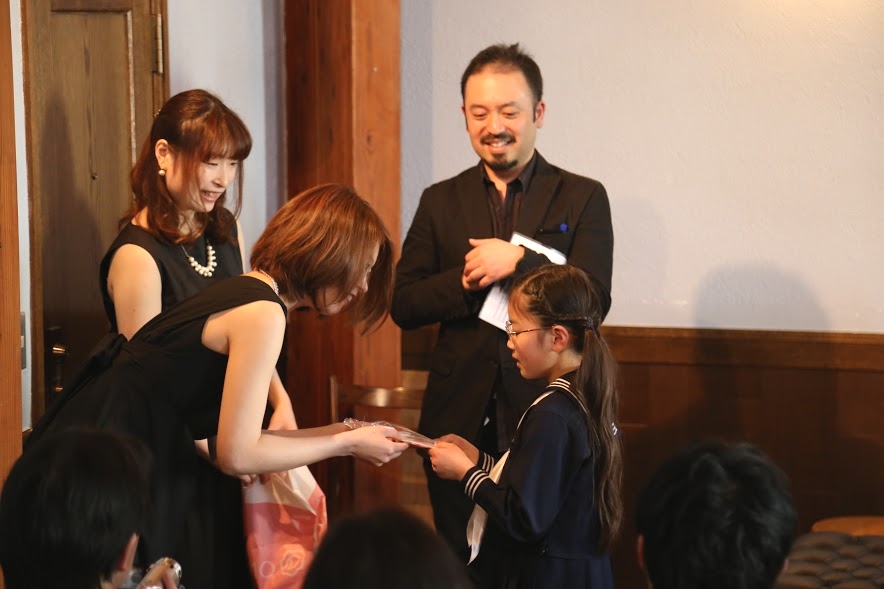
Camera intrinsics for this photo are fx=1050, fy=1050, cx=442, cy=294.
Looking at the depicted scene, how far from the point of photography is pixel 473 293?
271 cm

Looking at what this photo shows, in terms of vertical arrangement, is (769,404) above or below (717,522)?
below

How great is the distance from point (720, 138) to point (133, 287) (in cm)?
215

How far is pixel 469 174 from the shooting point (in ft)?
9.71

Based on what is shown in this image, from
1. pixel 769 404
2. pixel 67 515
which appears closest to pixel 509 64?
pixel 769 404

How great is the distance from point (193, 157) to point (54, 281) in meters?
0.83

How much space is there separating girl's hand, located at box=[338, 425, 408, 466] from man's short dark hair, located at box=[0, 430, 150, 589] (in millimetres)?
727

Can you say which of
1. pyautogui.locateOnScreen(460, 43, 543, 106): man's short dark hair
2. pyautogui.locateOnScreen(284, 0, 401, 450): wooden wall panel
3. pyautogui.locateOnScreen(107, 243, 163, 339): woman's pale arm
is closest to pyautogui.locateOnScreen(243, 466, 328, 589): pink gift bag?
pyautogui.locateOnScreen(107, 243, 163, 339): woman's pale arm

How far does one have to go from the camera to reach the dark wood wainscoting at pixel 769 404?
3514 mm

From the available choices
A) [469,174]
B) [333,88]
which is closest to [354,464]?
[469,174]

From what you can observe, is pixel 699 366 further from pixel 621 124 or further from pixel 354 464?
pixel 354 464

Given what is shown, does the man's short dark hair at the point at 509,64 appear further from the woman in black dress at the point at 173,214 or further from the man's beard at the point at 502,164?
the woman in black dress at the point at 173,214

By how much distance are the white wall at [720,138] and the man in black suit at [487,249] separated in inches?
37.3

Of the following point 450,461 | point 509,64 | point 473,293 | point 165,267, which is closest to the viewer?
point 450,461

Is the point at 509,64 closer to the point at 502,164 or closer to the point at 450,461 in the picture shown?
the point at 502,164
